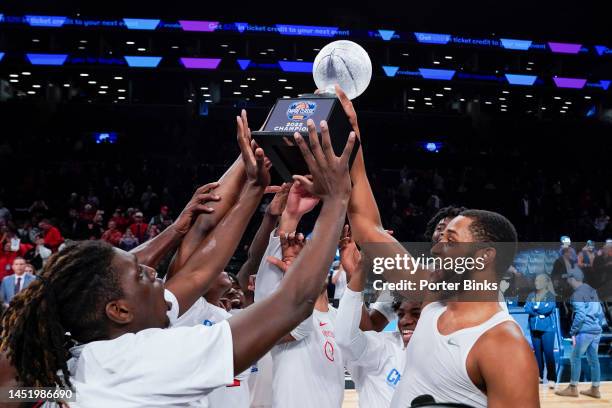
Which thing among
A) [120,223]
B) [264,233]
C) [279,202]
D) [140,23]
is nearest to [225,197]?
[279,202]

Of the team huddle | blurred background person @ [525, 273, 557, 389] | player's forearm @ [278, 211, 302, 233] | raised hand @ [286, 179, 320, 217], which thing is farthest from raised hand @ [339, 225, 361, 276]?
blurred background person @ [525, 273, 557, 389]

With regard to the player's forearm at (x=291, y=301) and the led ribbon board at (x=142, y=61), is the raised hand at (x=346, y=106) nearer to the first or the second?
the player's forearm at (x=291, y=301)

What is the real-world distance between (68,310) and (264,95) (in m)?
19.5

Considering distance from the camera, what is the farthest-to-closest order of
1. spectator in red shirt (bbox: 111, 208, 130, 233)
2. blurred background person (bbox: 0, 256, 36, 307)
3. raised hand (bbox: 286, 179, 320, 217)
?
spectator in red shirt (bbox: 111, 208, 130, 233) < blurred background person (bbox: 0, 256, 36, 307) < raised hand (bbox: 286, 179, 320, 217)

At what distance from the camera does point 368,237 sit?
105 inches

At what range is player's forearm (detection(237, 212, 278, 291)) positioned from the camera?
3437 millimetres

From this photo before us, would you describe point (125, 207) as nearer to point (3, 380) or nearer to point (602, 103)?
point (3, 380)

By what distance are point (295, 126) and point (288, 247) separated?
3.22 ft

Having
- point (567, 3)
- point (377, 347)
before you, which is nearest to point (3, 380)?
point (377, 347)

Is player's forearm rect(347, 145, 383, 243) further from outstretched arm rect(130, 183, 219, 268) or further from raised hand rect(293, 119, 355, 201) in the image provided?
raised hand rect(293, 119, 355, 201)

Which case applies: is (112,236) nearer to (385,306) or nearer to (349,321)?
(385,306)

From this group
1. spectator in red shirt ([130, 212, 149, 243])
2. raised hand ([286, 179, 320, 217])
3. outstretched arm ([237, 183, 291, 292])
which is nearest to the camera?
raised hand ([286, 179, 320, 217])

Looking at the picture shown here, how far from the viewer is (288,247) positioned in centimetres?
281

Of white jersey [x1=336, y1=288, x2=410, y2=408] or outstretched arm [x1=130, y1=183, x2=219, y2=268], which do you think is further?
Result: white jersey [x1=336, y1=288, x2=410, y2=408]
